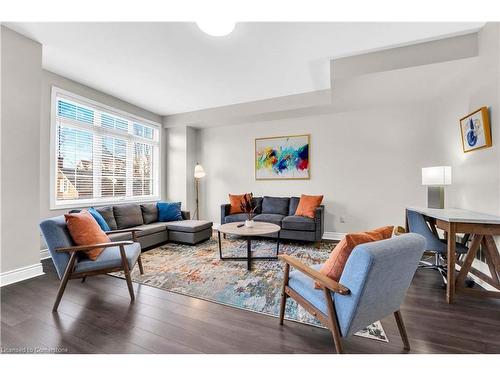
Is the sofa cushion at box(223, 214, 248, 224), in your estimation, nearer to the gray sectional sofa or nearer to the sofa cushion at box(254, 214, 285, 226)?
the sofa cushion at box(254, 214, 285, 226)

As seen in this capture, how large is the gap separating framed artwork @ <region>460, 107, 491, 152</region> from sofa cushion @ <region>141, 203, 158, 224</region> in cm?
485

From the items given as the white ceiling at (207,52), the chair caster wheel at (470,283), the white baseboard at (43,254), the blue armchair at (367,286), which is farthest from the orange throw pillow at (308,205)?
the white baseboard at (43,254)

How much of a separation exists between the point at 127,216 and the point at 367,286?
3792 mm

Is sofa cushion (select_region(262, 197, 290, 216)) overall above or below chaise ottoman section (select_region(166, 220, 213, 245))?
above

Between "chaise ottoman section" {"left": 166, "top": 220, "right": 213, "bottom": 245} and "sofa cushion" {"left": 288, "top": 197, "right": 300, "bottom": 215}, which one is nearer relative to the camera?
"chaise ottoman section" {"left": 166, "top": 220, "right": 213, "bottom": 245}

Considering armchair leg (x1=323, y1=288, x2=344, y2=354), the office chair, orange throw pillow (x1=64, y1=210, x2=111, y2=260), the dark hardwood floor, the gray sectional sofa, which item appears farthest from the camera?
the gray sectional sofa

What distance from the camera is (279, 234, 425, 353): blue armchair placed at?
113 centimetres

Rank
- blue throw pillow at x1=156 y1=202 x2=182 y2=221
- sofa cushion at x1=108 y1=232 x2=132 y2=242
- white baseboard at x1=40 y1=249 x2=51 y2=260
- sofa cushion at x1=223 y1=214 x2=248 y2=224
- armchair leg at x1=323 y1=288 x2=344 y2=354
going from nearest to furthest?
armchair leg at x1=323 y1=288 x2=344 y2=354, sofa cushion at x1=108 y1=232 x2=132 y2=242, white baseboard at x1=40 y1=249 x2=51 y2=260, blue throw pillow at x1=156 y1=202 x2=182 y2=221, sofa cushion at x1=223 y1=214 x2=248 y2=224

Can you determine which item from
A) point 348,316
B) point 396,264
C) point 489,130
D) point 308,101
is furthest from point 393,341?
point 308,101

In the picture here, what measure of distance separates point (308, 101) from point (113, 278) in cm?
399

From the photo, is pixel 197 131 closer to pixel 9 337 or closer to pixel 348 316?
pixel 9 337

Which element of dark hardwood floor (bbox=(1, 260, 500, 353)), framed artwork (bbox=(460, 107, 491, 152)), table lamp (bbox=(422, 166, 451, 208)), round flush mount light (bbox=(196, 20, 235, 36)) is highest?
round flush mount light (bbox=(196, 20, 235, 36))

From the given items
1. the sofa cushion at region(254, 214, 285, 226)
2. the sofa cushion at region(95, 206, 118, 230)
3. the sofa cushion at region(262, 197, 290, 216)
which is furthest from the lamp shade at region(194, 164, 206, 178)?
the sofa cushion at region(95, 206, 118, 230)

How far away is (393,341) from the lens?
1.49 metres
